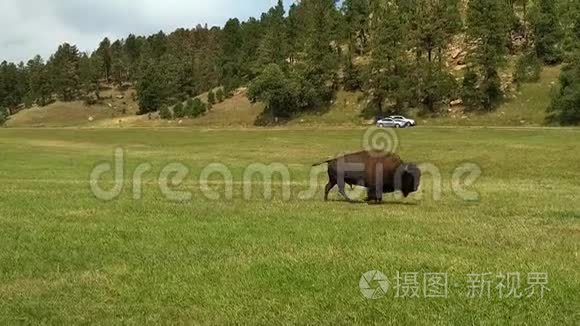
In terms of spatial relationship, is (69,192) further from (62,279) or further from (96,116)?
(96,116)

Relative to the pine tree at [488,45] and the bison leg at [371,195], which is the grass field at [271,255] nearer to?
the bison leg at [371,195]

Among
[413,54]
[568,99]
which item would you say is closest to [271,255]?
[568,99]

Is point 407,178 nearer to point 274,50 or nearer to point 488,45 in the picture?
point 488,45

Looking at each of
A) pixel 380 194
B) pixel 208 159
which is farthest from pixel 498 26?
pixel 380 194

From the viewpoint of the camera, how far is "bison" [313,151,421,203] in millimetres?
20484

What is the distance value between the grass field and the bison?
744 mm

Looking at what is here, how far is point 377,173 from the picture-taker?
804 inches

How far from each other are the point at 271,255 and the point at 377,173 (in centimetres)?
961

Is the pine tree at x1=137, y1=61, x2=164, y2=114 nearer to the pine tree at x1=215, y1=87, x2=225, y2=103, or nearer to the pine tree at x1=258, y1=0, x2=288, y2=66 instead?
the pine tree at x1=215, y1=87, x2=225, y2=103

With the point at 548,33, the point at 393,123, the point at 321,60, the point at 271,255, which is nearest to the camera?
the point at 271,255

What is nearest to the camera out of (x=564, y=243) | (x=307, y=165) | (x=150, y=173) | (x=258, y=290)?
(x=258, y=290)

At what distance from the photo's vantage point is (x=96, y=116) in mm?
189000

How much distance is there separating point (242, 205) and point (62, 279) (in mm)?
9441

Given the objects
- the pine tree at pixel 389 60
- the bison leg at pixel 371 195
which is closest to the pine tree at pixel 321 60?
the pine tree at pixel 389 60
